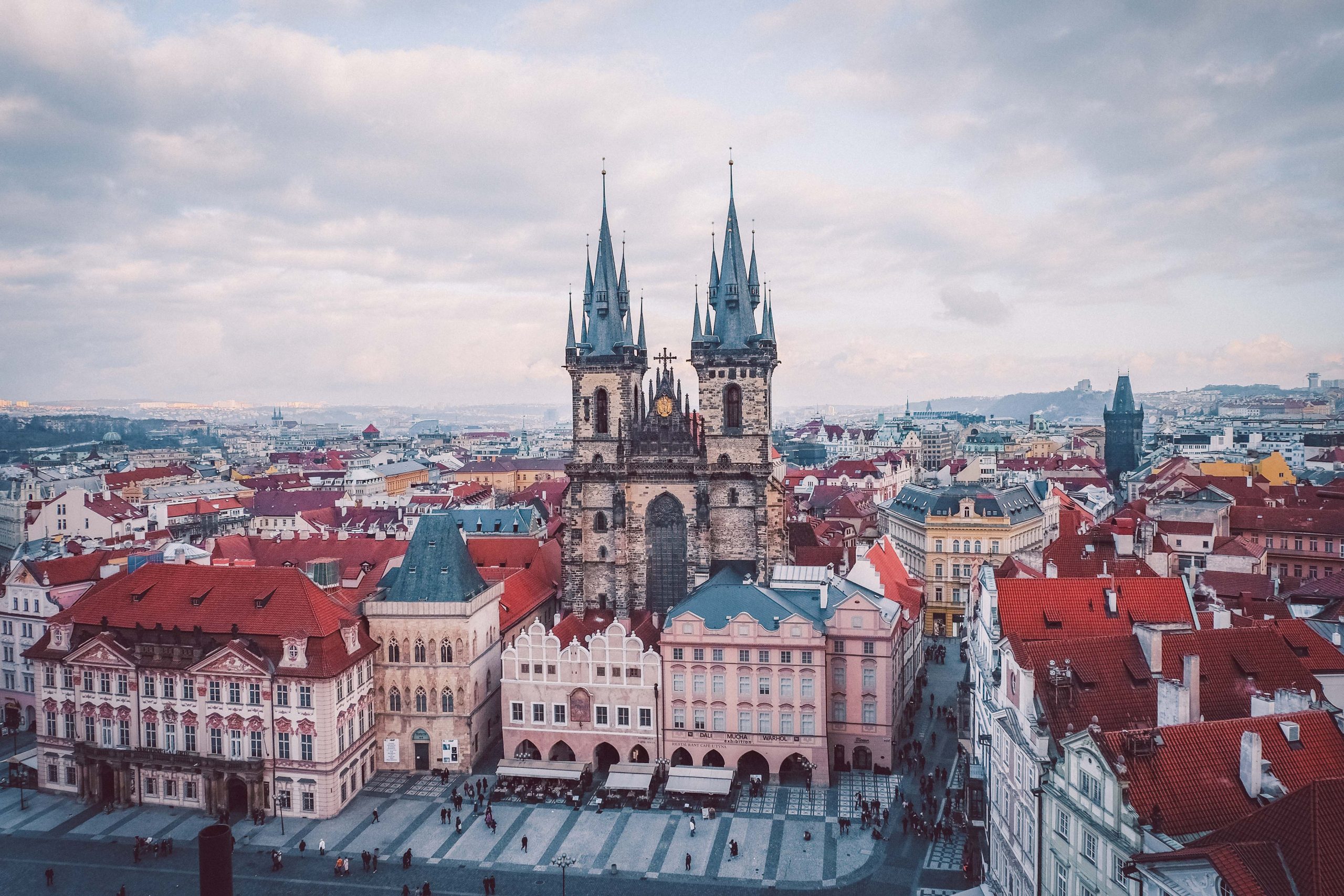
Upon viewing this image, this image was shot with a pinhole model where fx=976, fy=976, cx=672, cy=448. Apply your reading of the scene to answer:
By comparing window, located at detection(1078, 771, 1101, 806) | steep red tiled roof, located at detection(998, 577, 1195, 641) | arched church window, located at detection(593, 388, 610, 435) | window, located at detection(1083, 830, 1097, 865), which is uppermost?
arched church window, located at detection(593, 388, 610, 435)

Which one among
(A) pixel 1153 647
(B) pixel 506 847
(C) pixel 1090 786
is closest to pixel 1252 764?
(C) pixel 1090 786

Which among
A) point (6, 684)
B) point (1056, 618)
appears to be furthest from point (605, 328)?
point (6, 684)

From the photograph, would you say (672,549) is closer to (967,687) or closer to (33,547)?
(967,687)

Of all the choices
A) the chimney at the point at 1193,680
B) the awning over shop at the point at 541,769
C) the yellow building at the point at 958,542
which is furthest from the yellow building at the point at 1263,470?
the chimney at the point at 1193,680

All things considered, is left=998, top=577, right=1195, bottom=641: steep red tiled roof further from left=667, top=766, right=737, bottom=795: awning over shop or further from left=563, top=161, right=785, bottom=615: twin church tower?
left=563, top=161, right=785, bottom=615: twin church tower

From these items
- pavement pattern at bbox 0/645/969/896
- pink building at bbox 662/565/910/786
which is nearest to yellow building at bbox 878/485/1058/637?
pink building at bbox 662/565/910/786
